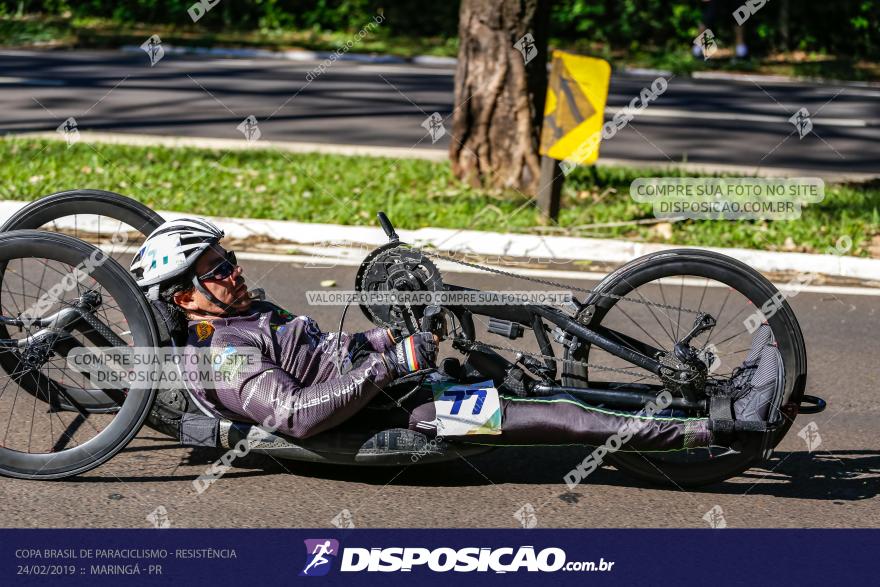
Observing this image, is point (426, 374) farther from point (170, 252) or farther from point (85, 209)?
point (85, 209)

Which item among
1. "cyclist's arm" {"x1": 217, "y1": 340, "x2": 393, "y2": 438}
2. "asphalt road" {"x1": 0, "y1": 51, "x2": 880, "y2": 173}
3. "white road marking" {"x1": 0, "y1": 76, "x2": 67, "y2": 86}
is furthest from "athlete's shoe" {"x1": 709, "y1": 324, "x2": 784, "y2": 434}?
"white road marking" {"x1": 0, "y1": 76, "x2": 67, "y2": 86}

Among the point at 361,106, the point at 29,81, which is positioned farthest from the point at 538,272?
the point at 29,81

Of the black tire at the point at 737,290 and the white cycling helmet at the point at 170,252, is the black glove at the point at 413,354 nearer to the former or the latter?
the black tire at the point at 737,290

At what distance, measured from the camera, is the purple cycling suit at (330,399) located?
416 cm

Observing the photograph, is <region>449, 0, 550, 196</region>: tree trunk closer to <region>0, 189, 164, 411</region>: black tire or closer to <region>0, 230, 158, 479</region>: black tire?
<region>0, 189, 164, 411</region>: black tire

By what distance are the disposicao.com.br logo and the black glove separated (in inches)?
25.6

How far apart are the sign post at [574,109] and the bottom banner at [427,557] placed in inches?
175

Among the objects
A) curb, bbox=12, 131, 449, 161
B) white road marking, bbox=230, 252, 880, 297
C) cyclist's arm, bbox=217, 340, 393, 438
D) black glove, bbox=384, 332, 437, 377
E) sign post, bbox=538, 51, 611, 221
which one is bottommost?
white road marking, bbox=230, 252, 880, 297

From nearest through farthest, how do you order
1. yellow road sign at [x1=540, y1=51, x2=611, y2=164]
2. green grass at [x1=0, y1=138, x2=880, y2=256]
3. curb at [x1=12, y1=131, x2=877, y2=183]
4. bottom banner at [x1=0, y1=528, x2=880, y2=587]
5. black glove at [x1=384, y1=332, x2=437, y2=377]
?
bottom banner at [x1=0, y1=528, x2=880, y2=587] < black glove at [x1=384, y1=332, x2=437, y2=377] < yellow road sign at [x1=540, y1=51, x2=611, y2=164] < green grass at [x1=0, y1=138, x2=880, y2=256] < curb at [x1=12, y1=131, x2=877, y2=183]

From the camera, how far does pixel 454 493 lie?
4.49 metres

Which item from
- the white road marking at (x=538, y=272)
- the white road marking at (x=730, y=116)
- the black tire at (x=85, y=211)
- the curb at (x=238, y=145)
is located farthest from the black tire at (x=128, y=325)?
the white road marking at (x=730, y=116)

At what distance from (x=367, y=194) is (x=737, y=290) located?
4822 mm

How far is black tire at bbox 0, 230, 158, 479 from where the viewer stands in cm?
417

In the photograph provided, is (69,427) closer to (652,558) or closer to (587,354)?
(587,354)
